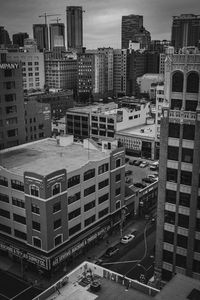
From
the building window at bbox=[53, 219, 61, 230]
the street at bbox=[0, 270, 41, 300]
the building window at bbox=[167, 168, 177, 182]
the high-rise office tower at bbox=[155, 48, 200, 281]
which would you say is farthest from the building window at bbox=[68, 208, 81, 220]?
the building window at bbox=[167, 168, 177, 182]

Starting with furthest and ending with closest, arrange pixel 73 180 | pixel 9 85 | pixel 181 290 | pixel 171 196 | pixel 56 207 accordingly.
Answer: pixel 9 85 → pixel 73 180 → pixel 56 207 → pixel 171 196 → pixel 181 290

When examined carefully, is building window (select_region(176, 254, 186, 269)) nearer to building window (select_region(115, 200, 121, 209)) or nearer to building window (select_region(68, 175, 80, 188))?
building window (select_region(68, 175, 80, 188))

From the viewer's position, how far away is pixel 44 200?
203ft

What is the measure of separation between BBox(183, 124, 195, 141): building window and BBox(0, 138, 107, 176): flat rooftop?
84.6 feet

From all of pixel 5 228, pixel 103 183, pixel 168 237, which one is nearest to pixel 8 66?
pixel 103 183

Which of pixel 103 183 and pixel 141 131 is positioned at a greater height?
pixel 103 183

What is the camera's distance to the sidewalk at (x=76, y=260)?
6538cm

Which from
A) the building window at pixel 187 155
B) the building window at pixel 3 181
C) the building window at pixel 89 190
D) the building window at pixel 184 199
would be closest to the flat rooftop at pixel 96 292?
the building window at pixel 184 199

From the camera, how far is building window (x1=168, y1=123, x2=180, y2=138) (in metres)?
51.1

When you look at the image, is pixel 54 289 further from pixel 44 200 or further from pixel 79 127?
pixel 79 127

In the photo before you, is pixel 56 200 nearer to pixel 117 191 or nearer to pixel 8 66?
pixel 117 191

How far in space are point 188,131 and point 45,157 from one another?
36.1 meters

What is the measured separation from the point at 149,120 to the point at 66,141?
77556 mm

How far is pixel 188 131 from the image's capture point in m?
50.3
